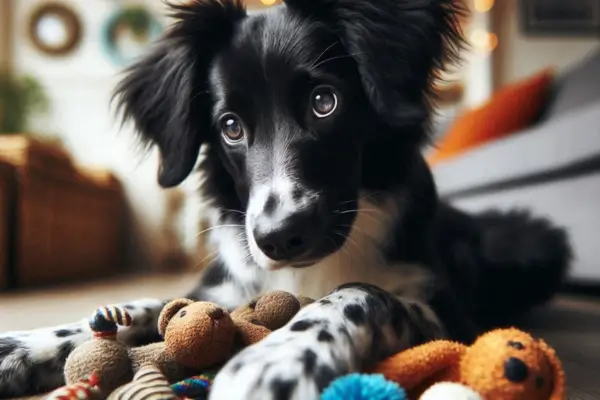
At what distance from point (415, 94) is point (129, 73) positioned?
2.99 ft

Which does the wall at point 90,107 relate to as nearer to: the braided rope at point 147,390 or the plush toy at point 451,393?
the braided rope at point 147,390

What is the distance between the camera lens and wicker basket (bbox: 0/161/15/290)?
3.97 meters

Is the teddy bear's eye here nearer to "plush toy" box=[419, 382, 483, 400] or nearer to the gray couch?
"plush toy" box=[419, 382, 483, 400]

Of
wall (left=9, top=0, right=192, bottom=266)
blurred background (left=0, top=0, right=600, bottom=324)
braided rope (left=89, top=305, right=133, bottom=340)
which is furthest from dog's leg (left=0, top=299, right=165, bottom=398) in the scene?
wall (left=9, top=0, right=192, bottom=266)

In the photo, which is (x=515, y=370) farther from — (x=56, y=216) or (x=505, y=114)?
(x=56, y=216)

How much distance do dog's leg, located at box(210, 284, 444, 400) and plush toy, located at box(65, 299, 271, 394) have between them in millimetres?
116

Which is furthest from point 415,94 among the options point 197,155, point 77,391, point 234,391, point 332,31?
point 77,391

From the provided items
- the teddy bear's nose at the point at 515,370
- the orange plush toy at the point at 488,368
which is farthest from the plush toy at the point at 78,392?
the teddy bear's nose at the point at 515,370

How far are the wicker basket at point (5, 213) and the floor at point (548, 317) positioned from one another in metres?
0.39

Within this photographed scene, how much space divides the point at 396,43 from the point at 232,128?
468 mm

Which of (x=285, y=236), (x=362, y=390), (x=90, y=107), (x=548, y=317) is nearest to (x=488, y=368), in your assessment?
(x=362, y=390)

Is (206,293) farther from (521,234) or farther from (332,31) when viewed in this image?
(521,234)

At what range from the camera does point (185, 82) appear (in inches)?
68.3

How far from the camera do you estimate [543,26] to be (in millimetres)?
6867
